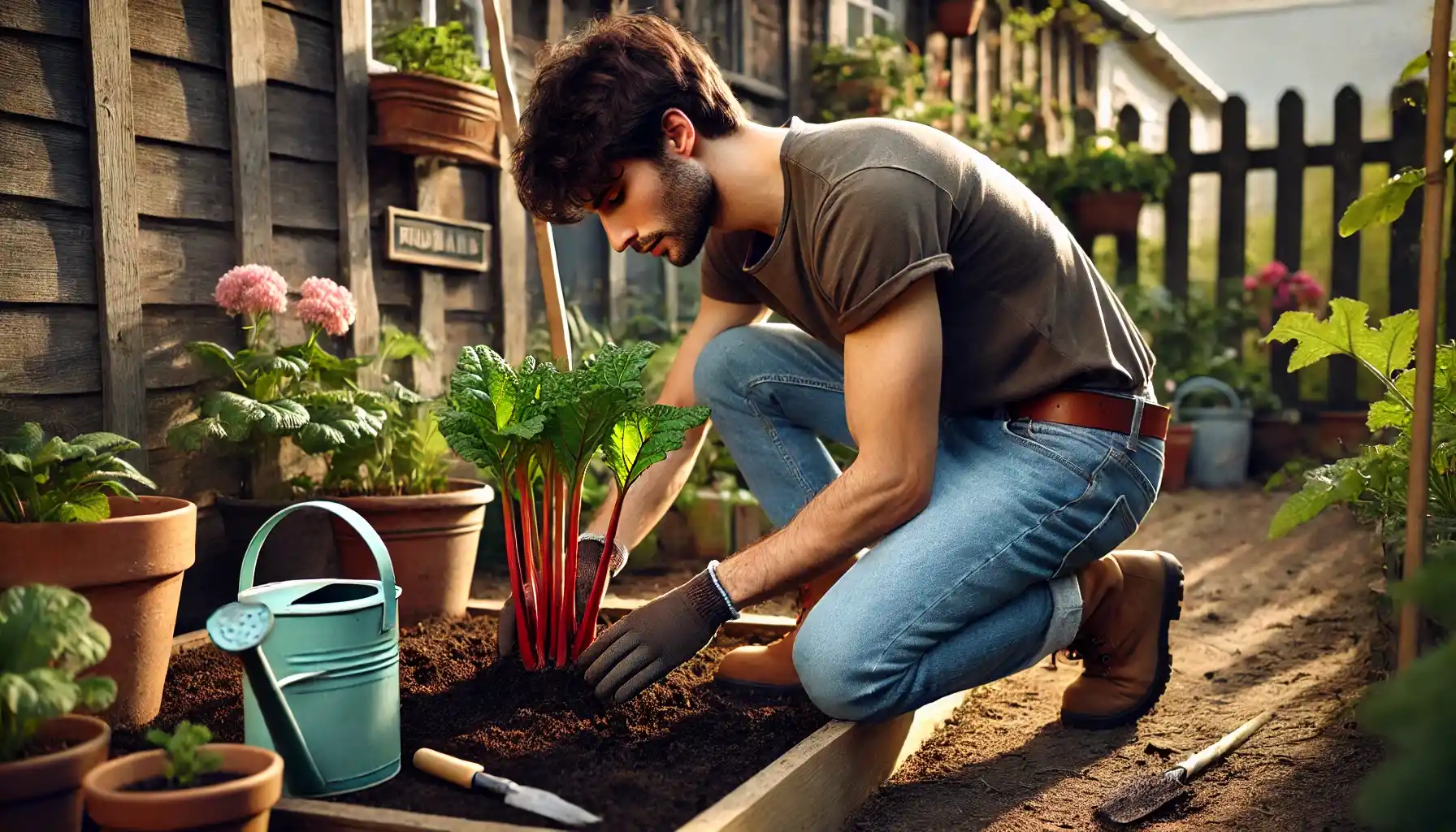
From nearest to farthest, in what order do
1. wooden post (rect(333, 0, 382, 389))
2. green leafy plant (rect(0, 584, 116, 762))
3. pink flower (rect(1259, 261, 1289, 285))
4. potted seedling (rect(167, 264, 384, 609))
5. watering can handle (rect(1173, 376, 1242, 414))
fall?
green leafy plant (rect(0, 584, 116, 762))
potted seedling (rect(167, 264, 384, 609))
wooden post (rect(333, 0, 382, 389))
watering can handle (rect(1173, 376, 1242, 414))
pink flower (rect(1259, 261, 1289, 285))

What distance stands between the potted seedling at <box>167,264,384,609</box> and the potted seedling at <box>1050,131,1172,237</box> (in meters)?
4.90

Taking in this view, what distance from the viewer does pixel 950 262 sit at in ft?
6.02

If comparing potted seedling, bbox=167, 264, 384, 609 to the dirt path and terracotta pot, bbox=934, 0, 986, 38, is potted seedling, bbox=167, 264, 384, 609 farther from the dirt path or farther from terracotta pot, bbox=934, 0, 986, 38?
terracotta pot, bbox=934, 0, 986, 38

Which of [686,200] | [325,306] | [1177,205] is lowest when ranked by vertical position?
[325,306]

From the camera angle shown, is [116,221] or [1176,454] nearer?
[116,221]

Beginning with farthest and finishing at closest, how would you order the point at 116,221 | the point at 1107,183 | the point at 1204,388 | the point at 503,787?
the point at 1107,183, the point at 1204,388, the point at 116,221, the point at 503,787

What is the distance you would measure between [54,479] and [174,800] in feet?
2.88

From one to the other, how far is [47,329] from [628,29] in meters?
1.38

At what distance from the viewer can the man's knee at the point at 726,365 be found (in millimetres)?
2428

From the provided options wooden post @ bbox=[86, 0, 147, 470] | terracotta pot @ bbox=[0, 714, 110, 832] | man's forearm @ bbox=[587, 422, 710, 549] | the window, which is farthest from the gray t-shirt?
the window

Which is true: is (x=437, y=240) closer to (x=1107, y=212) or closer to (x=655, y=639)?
(x=655, y=639)

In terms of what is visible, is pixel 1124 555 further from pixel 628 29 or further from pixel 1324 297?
pixel 1324 297

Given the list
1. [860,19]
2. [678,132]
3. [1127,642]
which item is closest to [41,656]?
[678,132]

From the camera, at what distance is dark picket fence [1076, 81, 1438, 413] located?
20.5 feet
